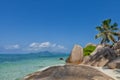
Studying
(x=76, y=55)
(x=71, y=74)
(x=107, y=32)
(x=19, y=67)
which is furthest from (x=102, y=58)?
(x=107, y=32)

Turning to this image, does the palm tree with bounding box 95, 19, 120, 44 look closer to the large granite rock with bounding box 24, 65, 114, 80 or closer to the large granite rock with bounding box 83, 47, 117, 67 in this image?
the large granite rock with bounding box 83, 47, 117, 67

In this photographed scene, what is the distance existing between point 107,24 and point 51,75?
45.7 m

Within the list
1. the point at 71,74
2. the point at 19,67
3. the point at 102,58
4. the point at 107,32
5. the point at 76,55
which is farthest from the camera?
the point at 107,32

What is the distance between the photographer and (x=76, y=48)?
104 ft

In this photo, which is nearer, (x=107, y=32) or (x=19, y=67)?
(x=19, y=67)

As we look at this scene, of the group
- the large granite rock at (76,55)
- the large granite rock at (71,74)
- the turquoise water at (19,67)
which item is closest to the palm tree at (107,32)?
the turquoise water at (19,67)

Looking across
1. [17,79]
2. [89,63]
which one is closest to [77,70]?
[17,79]

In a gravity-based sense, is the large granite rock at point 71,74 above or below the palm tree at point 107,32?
below

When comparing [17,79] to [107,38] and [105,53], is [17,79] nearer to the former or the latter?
[105,53]

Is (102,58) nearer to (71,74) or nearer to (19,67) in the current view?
(19,67)

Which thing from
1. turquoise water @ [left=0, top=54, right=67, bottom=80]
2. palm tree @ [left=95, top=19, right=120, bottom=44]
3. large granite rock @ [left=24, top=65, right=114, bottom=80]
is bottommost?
large granite rock @ [left=24, top=65, right=114, bottom=80]

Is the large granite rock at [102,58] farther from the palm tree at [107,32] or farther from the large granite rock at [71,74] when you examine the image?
the palm tree at [107,32]

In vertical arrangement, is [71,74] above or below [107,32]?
below

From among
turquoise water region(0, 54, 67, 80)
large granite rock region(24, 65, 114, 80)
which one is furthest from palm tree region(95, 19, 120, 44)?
large granite rock region(24, 65, 114, 80)
